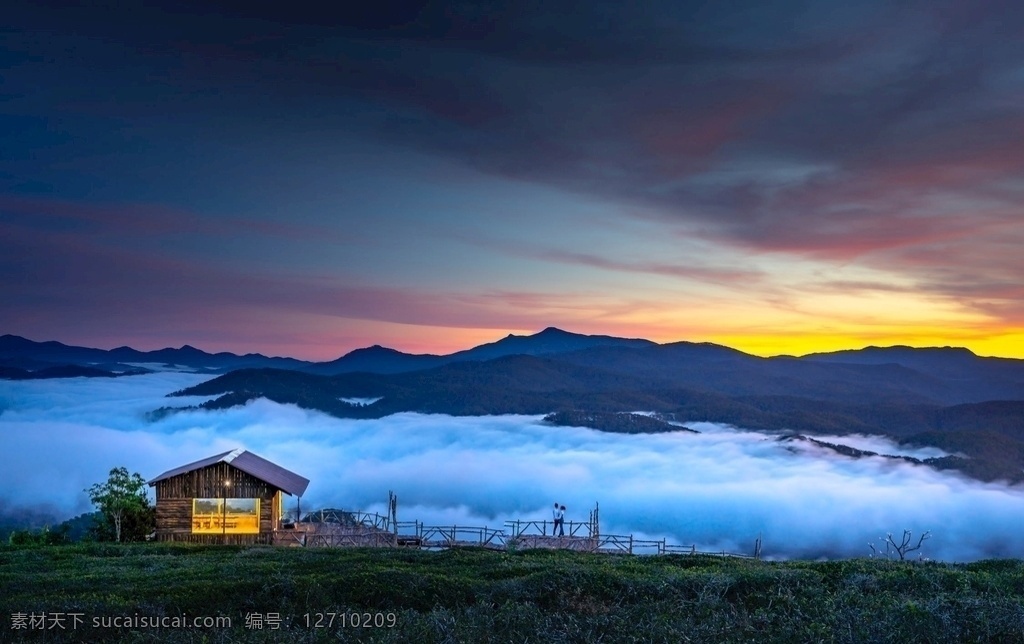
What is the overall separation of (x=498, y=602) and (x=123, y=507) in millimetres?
40278

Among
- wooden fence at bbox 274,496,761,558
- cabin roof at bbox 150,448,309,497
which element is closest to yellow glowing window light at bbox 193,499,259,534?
cabin roof at bbox 150,448,309,497

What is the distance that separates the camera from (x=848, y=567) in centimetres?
2392

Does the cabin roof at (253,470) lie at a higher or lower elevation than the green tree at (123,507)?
higher

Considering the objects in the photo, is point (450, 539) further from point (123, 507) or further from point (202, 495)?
point (123, 507)

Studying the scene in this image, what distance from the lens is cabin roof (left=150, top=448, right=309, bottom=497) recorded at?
48.5 m

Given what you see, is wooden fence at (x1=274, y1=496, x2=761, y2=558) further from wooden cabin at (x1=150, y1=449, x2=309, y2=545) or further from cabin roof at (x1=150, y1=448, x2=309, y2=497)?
cabin roof at (x1=150, y1=448, x2=309, y2=497)

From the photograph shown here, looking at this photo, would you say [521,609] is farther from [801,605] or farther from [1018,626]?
[1018,626]

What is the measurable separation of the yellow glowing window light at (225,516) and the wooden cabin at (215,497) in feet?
0.19

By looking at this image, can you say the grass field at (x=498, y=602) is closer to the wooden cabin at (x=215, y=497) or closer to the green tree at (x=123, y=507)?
the wooden cabin at (x=215, y=497)

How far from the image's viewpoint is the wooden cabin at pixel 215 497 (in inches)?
1908

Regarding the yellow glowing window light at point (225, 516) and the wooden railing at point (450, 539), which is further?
the yellow glowing window light at point (225, 516)

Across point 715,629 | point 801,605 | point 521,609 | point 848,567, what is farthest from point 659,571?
point 715,629

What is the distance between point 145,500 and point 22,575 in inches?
1079

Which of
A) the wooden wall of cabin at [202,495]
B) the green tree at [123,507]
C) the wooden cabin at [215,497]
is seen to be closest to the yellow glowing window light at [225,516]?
the wooden cabin at [215,497]
